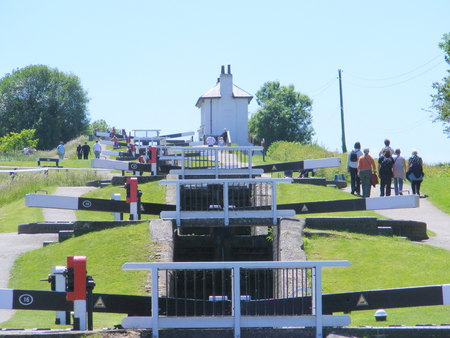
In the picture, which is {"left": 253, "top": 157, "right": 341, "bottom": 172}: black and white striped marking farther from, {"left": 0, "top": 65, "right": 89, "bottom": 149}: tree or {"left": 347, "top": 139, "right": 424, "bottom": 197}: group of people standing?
{"left": 0, "top": 65, "right": 89, "bottom": 149}: tree

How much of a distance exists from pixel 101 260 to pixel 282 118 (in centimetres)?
8396

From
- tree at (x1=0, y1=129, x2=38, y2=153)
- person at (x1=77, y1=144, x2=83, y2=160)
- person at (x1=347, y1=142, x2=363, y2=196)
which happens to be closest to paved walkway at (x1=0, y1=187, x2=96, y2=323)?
person at (x1=347, y1=142, x2=363, y2=196)

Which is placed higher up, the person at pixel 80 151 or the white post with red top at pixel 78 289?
the person at pixel 80 151

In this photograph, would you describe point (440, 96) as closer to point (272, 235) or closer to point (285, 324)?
point (272, 235)

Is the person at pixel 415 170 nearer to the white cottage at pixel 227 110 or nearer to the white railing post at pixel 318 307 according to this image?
the white railing post at pixel 318 307

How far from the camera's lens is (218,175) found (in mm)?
23203

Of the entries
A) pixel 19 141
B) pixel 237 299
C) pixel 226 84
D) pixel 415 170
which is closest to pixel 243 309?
pixel 237 299

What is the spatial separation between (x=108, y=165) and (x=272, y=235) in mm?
5676

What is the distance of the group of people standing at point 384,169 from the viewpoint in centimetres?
2328

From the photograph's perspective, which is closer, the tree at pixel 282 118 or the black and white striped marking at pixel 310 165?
the black and white striped marking at pixel 310 165

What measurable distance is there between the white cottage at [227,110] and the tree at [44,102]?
41.6 metres

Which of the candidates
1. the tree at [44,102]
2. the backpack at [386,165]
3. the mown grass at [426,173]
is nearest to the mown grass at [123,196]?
the mown grass at [426,173]

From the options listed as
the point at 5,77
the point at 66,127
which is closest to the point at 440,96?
the point at 66,127

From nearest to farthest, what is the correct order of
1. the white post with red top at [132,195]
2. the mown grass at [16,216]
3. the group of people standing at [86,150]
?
the white post with red top at [132,195] → the mown grass at [16,216] → the group of people standing at [86,150]
